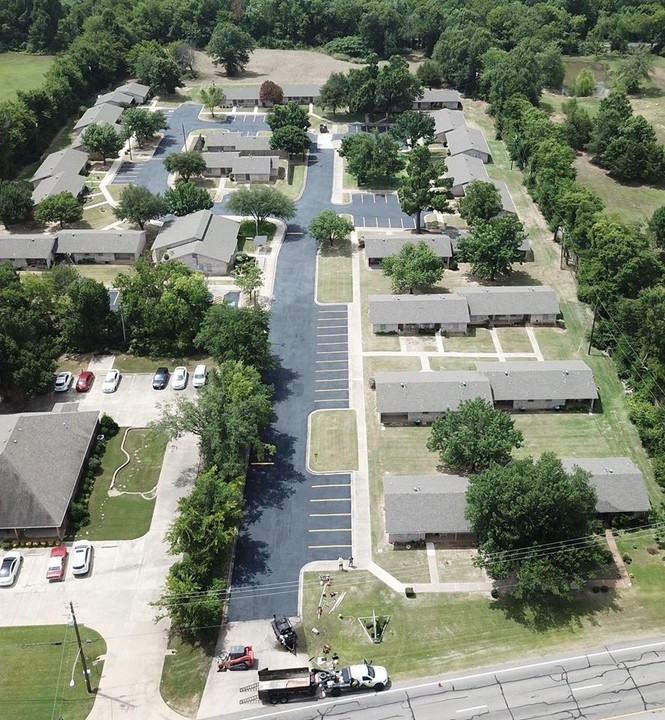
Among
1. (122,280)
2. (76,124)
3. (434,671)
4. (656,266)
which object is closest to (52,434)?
(122,280)

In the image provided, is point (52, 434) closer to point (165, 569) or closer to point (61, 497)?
point (61, 497)

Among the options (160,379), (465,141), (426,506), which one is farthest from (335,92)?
(426,506)

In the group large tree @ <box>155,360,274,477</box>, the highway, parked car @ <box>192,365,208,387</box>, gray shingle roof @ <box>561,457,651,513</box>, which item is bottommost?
parked car @ <box>192,365,208,387</box>

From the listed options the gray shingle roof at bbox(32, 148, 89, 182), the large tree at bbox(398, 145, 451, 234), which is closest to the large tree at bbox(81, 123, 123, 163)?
the gray shingle roof at bbox(32, 148, 89, 182)

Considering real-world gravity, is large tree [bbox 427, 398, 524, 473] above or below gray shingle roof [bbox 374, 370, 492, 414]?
above

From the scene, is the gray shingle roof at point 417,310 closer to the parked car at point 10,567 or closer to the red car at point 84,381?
the red car at point 84,381

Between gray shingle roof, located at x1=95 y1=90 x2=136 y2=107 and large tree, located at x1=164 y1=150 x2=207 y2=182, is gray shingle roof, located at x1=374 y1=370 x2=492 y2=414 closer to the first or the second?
large tree, located at x1=164 y1=150 x2=207 y2=182

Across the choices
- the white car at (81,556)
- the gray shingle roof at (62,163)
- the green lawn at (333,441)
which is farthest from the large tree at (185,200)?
the white car at (81,556)
